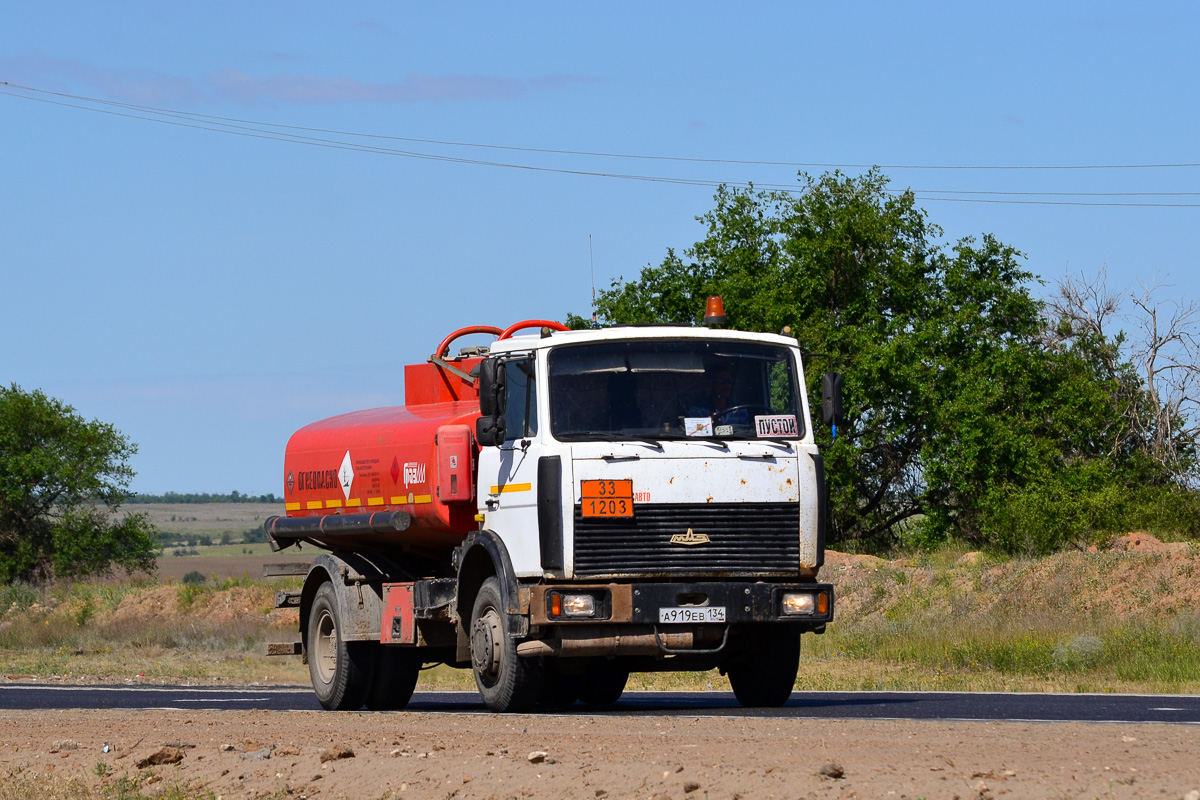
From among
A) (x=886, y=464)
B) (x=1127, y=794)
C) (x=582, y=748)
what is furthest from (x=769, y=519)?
(x=886, y=464)

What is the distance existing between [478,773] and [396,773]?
0.57 m

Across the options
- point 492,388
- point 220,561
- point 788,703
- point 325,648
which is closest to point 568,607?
point 492,388

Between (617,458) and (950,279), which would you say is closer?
(617,458)

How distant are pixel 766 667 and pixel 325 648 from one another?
5.07m

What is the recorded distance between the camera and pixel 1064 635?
22812 mm

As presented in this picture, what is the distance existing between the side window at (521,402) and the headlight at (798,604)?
8.04 feet

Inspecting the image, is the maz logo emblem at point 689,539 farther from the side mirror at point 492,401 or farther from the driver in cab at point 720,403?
the side mirror at point 492,401

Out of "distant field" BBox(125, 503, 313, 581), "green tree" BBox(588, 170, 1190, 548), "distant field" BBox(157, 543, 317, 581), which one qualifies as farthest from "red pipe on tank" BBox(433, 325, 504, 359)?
"distant field" BBox(157, 543, 317, 581)

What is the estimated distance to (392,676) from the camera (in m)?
16.4

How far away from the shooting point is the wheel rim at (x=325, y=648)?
16.7m

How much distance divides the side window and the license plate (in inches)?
71.8

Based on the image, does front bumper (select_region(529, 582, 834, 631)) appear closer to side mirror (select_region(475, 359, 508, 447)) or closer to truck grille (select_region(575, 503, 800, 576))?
truck grille (select_region(575, 503, 800, 576))

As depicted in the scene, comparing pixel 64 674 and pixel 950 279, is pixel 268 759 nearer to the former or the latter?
pixel 64 674

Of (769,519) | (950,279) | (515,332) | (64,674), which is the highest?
(950,279)
